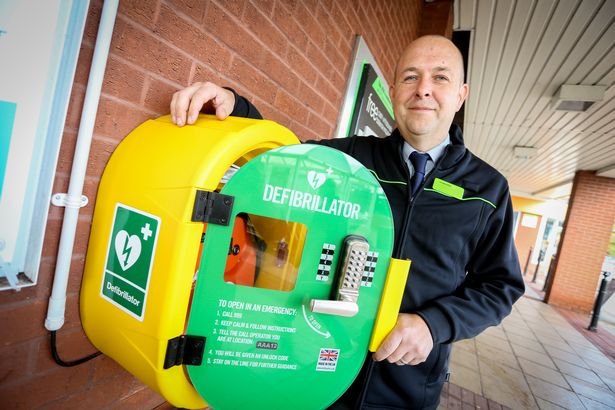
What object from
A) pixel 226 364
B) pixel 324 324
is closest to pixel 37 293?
pixel 226 364

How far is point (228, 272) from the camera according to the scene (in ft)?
3.48

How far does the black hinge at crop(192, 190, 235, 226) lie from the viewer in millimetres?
799

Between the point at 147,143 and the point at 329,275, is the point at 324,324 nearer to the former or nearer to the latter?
the point at 329,275

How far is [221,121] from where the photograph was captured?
0.97 meters

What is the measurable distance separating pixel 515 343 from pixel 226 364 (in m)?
5.74

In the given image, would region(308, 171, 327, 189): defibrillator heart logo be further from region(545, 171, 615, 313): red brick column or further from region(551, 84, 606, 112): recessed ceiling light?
region(545, 171, 615, 313): red brick column

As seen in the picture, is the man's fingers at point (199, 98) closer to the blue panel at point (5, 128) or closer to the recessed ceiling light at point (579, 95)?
the blue panel at point (5, 128)

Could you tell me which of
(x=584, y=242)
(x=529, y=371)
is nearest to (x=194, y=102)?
(x=529, y=371)

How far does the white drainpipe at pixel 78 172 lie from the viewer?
2.85 ft

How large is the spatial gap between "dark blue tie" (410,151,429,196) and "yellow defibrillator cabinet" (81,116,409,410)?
409 millimetres

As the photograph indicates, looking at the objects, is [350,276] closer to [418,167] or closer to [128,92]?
[418,167]

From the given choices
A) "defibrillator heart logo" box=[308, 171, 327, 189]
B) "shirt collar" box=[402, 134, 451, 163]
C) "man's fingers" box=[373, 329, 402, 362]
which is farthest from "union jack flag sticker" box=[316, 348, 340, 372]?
"shirt collar" box=[402, 134, 451, 163]

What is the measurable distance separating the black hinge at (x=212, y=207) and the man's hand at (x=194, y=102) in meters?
0.28

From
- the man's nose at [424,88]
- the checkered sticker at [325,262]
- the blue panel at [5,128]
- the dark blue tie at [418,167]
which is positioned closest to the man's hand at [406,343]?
the checkered sticker at [325,262]
